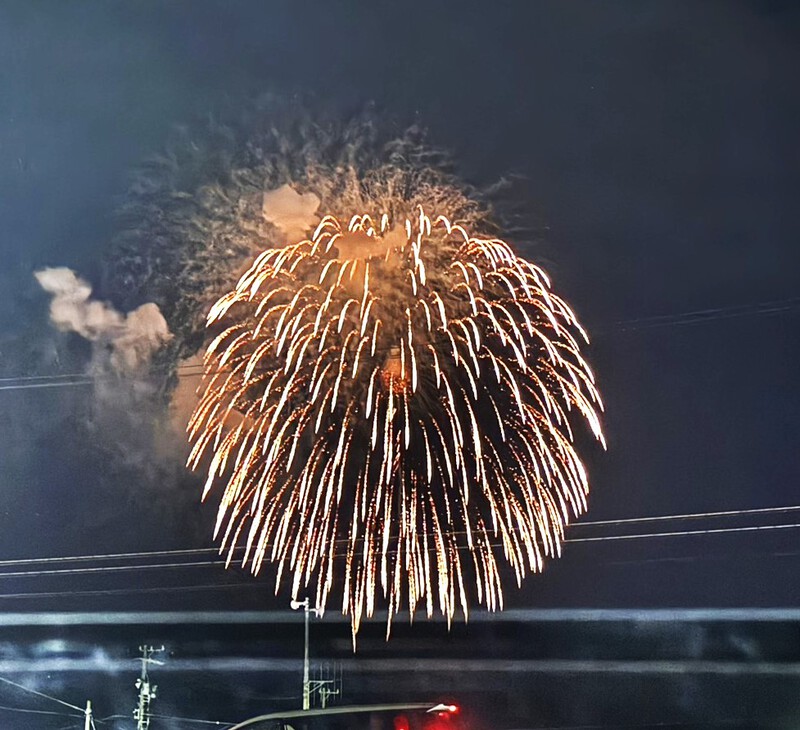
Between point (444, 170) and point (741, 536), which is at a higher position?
point (444, 170)

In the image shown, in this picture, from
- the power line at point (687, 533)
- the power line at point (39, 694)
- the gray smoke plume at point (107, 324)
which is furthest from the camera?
the gray smoke plume at point (107, 324)

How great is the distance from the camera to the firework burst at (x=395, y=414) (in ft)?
11.6

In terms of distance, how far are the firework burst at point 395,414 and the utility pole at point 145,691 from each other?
0.51m

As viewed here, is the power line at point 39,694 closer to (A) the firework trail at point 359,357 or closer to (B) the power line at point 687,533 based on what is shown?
(A) the firework trail at point 359,357

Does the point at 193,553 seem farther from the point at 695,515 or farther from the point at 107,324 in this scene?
the point at 695,515

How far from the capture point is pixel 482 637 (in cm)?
350

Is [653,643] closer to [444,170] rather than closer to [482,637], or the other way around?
[482,637]

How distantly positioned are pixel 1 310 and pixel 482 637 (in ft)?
8.30

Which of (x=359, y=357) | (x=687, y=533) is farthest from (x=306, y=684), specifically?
(x=687, y=533)

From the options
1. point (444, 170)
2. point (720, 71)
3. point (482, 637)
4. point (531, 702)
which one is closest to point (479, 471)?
point (482, 637)

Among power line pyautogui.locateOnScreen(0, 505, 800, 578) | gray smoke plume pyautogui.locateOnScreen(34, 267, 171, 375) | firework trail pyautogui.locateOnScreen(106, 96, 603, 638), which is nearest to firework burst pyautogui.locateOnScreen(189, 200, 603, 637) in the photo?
firework trail pyautogui.locateOnScreen(106, 96, 603, 638)

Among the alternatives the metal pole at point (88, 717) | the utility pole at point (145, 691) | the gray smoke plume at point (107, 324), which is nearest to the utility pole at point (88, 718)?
the metal pole at point (88, 717)

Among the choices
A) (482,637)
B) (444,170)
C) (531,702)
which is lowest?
(531,702)

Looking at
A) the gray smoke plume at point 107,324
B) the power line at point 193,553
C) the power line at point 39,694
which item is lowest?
the power line at point 39,694
